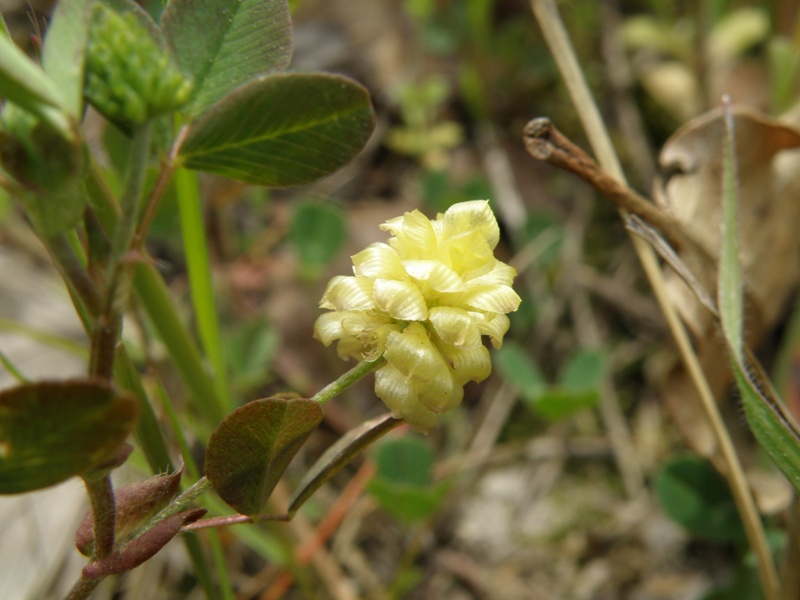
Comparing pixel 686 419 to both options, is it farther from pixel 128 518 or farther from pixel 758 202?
pixel 128 518

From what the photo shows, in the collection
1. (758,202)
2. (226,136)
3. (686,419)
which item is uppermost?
(226,136)

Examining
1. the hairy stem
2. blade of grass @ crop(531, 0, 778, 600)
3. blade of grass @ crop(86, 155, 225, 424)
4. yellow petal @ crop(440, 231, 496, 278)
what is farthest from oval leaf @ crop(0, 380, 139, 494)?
blade of grass @ crop(531, 0, 778, 600)

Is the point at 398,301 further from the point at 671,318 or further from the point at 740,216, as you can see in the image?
the point at 740,216

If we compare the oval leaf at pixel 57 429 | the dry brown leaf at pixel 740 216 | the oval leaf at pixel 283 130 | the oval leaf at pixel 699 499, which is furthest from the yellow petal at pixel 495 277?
the oval leaf at pixel 699 499

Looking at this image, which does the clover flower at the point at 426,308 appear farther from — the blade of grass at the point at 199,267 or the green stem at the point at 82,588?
the blade of grass at the point at 199,267

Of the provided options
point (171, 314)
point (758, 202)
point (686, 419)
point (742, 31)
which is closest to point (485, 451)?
point (686, 419)
